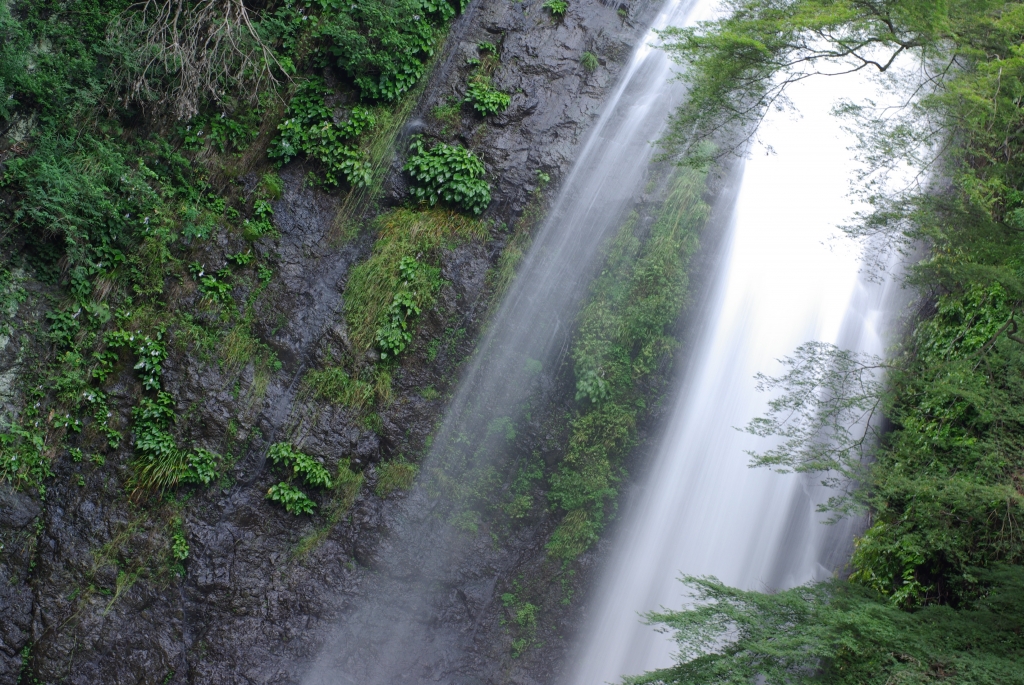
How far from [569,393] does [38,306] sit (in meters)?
6.37

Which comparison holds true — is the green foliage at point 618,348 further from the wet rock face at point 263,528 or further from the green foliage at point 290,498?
the green foliage at point 290,498

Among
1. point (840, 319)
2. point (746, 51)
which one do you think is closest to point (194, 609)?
point (746, 51)

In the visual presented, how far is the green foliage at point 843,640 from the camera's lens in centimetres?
399

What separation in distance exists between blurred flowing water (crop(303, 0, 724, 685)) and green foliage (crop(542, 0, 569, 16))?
142 centimetres

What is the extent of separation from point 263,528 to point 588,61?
331 inches

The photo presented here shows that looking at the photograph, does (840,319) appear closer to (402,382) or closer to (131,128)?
(402,382)

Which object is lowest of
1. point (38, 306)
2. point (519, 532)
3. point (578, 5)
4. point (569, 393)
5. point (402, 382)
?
A: point (519, 532)

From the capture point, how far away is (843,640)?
4.07m

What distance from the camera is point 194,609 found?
707 centimetres

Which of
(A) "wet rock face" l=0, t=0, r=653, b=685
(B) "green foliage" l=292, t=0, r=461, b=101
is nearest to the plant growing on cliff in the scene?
(A) "wet rock face" l=0, t=0, r=653, b=685

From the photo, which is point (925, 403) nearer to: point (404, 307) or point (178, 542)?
point (404, 307)

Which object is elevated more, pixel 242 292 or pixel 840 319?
pixel 840 319

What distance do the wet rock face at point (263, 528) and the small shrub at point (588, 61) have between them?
182cm

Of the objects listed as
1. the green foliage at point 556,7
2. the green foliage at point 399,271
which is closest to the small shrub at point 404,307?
the green foliage at point 399,271
